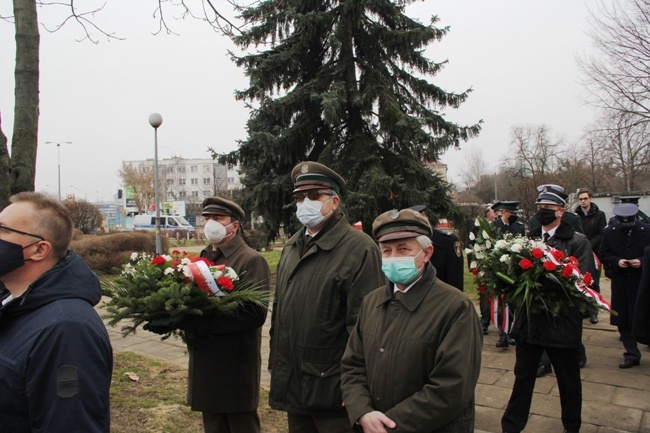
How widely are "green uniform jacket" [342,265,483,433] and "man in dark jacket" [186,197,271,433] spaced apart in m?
1.03

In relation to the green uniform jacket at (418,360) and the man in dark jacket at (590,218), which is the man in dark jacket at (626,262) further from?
the green uniform jacket at (418,360)

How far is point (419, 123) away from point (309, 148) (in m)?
3.16

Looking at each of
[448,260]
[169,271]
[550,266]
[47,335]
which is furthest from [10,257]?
[448,260]

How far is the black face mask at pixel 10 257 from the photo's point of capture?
2.03 metres

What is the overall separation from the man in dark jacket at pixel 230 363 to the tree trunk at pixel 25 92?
7.22 ft

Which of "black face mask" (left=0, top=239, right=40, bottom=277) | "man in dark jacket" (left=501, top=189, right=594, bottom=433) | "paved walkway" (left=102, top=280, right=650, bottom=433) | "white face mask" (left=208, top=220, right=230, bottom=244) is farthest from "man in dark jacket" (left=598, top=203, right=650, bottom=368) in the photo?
"black face mask" (left=0, top=239, right=40, bottom=277)

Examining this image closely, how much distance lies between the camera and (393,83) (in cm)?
1366

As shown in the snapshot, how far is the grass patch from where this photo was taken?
4.71 meters

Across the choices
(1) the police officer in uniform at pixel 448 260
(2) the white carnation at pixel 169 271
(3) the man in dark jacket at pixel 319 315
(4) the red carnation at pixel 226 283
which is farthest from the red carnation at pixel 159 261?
(1) the police officer in uniform at pixel 448 260

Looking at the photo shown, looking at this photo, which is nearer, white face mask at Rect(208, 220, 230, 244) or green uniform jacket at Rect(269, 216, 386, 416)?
green uniform jacket at Rect(269, 216, 386, 416)

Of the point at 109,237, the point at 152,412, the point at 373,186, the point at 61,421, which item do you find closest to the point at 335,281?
the point at 61,421

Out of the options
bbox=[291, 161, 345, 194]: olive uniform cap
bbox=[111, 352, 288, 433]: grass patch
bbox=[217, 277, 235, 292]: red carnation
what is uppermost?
bbox=[291, 161, 345, 194]: olive uniform cap

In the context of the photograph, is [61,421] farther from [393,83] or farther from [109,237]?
[109,237]

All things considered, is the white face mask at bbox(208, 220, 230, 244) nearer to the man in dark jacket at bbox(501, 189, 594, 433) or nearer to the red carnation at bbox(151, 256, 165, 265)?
the red carnation at bbox(151, 256, 165, 265)
